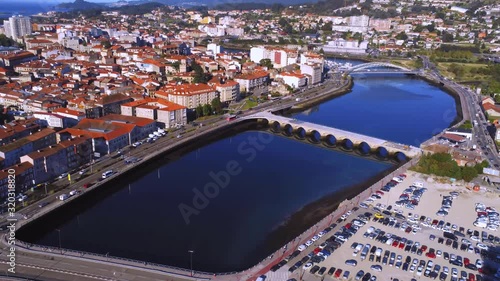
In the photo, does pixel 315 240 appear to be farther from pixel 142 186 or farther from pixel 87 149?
pixel 87 149

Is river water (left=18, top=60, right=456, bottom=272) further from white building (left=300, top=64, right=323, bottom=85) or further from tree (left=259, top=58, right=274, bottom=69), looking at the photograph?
tree (left=259, top=58, right=274, bottom=69)

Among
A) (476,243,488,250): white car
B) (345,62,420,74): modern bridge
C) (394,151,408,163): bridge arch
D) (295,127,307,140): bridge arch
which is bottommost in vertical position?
(295,127,307,140): bridge arch

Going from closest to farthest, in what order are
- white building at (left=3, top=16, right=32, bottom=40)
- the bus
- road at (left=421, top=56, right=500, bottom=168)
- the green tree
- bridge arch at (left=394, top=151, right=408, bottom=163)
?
the bus
the green tree
road at (left=421, top=56, right=500, bottom=168)
bridge arch at (left=394, top=151, right=408, bottom=163)
white building at (left=3, top=16, right=32, bottom=40)

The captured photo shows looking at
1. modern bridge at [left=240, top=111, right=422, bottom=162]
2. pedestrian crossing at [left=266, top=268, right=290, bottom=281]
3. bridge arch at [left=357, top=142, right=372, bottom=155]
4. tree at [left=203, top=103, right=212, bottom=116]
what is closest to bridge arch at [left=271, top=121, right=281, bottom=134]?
modern bridge at [left=240, top=111, right=422, bottom=162]

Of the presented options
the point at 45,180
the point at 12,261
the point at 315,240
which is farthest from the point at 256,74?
the point at 12,261

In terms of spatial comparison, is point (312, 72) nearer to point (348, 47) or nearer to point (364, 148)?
point (364, 148)

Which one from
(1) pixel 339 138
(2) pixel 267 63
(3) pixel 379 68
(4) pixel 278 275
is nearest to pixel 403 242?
(4) pixel 278 275

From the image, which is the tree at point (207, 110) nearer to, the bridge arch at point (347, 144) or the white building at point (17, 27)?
the bridge arch at point (347, 144)
